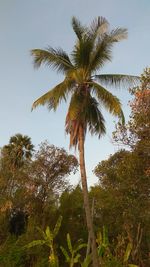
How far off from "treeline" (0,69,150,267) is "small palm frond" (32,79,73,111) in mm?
3362

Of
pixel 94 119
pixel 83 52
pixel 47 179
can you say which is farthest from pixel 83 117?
pixel 47 179

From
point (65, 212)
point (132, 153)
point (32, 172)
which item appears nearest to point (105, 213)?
point (65, 212)

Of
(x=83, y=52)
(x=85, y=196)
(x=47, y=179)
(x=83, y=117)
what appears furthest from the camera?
(x=47, y=179)

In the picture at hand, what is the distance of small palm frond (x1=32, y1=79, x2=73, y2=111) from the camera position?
55.7 ft

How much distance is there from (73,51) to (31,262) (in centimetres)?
1422

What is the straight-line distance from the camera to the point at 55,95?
17016 mm

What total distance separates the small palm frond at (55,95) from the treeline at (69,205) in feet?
11.0

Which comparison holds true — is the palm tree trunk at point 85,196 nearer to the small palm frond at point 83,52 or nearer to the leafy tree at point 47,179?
the small palm frond at point 83,52

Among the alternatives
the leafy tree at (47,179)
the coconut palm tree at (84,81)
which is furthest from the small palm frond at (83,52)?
the leafy tree at (47,179)

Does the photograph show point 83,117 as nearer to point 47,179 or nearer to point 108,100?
point 108,100

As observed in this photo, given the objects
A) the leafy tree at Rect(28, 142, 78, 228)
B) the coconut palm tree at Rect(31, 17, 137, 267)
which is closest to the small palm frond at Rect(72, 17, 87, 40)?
the coconut palm tree at Rect(31, 17, 137, 267)

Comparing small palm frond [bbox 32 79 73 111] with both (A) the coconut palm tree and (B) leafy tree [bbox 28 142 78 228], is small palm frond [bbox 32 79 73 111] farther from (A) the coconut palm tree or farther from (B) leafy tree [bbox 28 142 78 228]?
(B) leafy tree [bbox 28 142 78 228]

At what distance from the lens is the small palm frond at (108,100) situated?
16484 mm

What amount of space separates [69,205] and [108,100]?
1376cm
